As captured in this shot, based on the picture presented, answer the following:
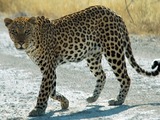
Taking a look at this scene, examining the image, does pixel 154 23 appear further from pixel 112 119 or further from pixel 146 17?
pixel 112 119

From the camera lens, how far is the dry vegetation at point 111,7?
59.1ft

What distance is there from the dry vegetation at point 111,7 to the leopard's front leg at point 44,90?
26.9 feet

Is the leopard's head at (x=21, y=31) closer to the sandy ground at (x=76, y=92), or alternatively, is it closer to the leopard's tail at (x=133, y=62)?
the sandy ground at (x=76, y=92)

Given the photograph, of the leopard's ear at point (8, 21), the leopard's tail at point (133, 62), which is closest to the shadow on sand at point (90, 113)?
the leopard's tail at point (133, 62)

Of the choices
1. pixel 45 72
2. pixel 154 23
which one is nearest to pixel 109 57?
pixel 45 72

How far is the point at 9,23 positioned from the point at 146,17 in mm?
9559

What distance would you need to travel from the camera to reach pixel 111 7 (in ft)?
66.6

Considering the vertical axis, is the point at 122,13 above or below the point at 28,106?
above

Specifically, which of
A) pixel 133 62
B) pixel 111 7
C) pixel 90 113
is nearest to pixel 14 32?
pixel 90 113

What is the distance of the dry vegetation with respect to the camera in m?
18.0

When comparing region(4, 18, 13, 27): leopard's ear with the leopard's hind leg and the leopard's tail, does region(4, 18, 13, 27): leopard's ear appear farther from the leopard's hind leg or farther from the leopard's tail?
the leopard's tail

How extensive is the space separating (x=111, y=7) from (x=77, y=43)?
10478 mm

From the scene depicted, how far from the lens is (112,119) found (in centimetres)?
877

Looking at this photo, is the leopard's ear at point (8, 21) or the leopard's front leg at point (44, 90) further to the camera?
the leopard's ear at point (8, 21)
